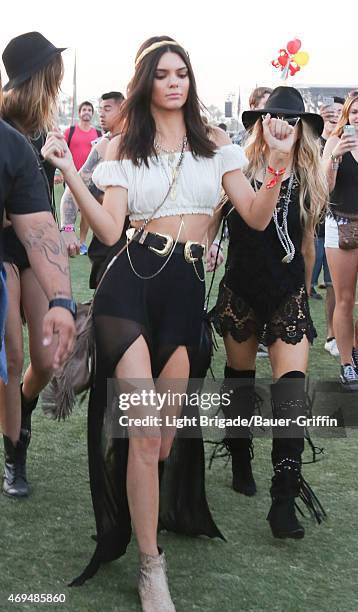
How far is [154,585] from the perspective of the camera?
11.0 ft

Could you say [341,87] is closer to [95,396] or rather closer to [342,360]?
[342,360]

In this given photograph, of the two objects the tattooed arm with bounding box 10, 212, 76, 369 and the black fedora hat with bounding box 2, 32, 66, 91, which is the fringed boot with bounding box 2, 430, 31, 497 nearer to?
the tattooed arm with bounding box 10, 212, 76, 369

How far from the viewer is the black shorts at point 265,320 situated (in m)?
4.19

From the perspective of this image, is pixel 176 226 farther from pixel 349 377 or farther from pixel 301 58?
pixel 349 377

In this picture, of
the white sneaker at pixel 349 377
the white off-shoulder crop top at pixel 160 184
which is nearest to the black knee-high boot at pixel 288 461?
the white off-shoulder crop top at pixel 160 184

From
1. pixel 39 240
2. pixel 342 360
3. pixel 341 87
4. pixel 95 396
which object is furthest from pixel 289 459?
pixel 341 87

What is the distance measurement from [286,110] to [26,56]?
1227mm

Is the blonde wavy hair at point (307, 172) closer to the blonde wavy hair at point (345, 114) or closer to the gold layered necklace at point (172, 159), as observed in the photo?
the gold layered necklace at point (172, 159)

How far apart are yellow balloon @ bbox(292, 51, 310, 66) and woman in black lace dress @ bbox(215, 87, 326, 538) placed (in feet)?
0.57

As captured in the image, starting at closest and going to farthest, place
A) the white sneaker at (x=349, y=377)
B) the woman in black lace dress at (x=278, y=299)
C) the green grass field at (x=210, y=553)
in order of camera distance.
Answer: the green grass field at (x=210, y=553), the woman in black lace dress at (x=278, y=299), the white sneaker at (x=349, y=377)

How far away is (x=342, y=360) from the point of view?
21.9 ft

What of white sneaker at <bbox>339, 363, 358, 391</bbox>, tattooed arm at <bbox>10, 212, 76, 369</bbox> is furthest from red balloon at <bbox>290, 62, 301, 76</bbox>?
white sneaker at <bbox>339, 363, 358, 391</bbox>

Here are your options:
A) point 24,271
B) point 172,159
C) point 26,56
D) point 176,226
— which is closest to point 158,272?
point 176,226

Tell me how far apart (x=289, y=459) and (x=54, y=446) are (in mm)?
1590
